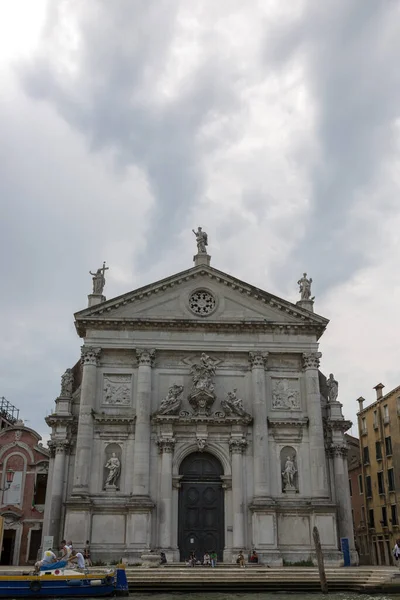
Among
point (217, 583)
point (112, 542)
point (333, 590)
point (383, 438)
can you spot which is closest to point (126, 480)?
point (112, 542)

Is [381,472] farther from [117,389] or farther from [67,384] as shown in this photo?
[67,384]

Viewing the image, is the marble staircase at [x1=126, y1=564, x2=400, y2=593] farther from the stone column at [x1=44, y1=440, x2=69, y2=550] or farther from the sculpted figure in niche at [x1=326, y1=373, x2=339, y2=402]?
the sculpted figure in niche at [x1=326, y1=373, x2=339, y2=402]

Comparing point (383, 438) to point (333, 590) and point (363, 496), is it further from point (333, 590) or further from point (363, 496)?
point (333, 590)

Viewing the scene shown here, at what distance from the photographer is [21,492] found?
1522 inches

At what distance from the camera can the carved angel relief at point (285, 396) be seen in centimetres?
3456

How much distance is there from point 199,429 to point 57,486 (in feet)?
25.5

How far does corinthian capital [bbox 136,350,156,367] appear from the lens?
3422cm

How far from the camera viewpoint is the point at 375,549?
46344mm

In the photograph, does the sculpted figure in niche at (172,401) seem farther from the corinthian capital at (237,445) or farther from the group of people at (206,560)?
the group of people at (206,560)

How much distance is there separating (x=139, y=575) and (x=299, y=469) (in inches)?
449

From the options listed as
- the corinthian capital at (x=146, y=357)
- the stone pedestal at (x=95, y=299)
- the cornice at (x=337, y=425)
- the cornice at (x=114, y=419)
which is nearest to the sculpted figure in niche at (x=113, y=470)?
the cornice at (x=114, y=419)

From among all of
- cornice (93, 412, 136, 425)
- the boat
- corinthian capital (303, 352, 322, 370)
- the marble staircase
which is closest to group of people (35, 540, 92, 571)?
the boat

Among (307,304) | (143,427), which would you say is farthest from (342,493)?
(143,427)

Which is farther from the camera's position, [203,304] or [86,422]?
[203,304]
